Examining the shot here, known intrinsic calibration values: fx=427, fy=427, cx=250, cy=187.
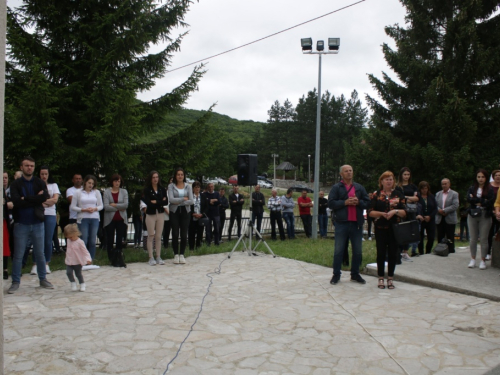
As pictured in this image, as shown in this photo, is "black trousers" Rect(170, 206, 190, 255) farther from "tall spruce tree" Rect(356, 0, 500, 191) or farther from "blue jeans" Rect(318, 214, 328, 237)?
"tall spruce tree" Rect(356, 0, 500, 191)

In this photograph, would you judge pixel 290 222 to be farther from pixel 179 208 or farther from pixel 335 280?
pixel 335 280

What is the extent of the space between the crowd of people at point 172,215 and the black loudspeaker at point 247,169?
4.54ft

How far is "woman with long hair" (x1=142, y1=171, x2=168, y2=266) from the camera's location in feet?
29.0

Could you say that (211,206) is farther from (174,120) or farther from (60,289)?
(60,289)

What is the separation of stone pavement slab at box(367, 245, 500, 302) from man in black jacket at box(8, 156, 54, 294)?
583 centimetres

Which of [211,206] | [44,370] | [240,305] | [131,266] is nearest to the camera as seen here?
[44,370]

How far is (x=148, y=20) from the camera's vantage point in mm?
11336

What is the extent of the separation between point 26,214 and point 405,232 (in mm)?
5918

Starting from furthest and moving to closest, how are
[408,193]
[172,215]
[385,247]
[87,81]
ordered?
[87,81] < [172,215] < [408,193] < [385,247]

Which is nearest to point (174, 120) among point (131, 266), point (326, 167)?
point (131, 266)

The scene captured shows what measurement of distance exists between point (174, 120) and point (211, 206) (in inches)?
110

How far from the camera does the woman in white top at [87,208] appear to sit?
328 inches

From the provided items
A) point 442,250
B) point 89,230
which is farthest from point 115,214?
point 442,250

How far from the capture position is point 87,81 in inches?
432
